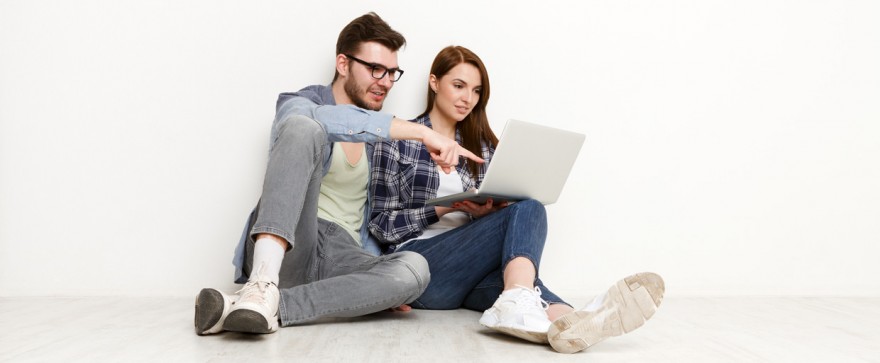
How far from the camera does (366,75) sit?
8.05 ft

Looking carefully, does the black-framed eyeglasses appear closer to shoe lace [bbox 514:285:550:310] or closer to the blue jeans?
the blue jeans

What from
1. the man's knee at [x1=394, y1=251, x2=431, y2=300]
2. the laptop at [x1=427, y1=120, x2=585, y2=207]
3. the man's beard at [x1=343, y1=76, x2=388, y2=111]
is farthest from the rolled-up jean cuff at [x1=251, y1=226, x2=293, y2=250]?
the man's beard at [x1=343, y1=76, x2=388, y2=111]

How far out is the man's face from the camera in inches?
96.7

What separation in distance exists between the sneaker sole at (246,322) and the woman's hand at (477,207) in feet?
2.48

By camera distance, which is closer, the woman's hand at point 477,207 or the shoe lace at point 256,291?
the shoe lace at point 256,291

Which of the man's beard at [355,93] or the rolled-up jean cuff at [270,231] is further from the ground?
the man's beard at [355,93]

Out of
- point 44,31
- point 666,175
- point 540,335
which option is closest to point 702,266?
point 666,175

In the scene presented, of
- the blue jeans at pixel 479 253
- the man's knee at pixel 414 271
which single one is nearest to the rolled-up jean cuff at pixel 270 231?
the man's knee at pixel 414 271

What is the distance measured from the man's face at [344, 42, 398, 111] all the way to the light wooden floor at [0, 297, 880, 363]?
29.2 inches

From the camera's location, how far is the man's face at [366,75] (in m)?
2.46

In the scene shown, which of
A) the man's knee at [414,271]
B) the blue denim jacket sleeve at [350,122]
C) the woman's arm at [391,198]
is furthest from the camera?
the woman's arm at [391,198]

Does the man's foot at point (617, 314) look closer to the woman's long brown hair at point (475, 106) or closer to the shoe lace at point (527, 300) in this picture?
the shoe lace at point (527, 300)

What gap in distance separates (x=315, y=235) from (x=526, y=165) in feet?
1.97

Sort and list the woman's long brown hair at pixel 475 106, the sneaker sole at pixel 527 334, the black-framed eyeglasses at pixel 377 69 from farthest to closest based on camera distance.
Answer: the woman's long brown hair at pixel 475 106 < the black-framed eyeglasses at pixel 377 69 < the sneaker sole at pixel 527 334
